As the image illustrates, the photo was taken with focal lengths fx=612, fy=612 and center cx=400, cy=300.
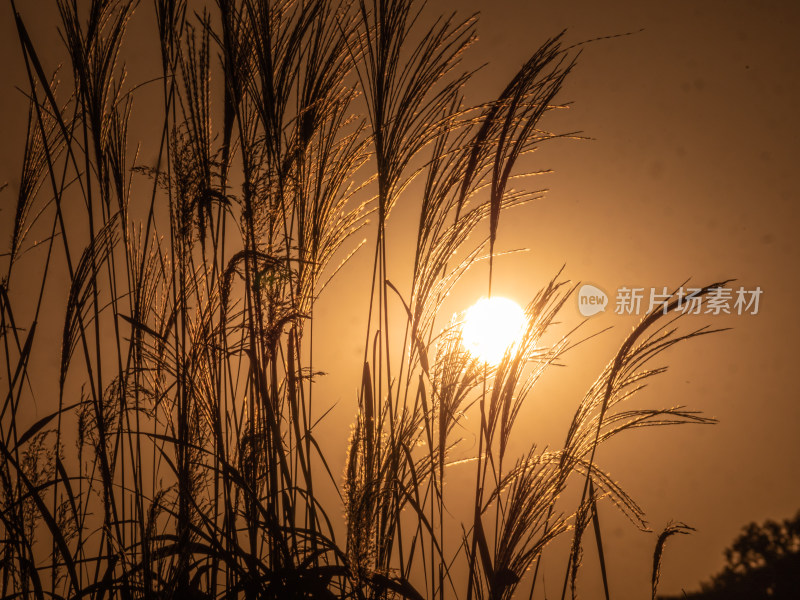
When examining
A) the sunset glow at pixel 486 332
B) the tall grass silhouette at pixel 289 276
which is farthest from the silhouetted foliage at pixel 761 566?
the sunset glow at pixel 486 332

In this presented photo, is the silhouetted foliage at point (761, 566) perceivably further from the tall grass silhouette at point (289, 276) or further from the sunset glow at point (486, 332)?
the sunset glow at point (486, 332)

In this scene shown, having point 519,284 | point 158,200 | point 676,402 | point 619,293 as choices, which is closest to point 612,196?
point 619,293

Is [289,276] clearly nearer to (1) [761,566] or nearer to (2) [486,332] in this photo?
(2) [486,332]

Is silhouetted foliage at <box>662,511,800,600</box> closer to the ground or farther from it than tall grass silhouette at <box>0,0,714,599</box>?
closer to the ground

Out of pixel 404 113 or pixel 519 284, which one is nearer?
pixel 404 113

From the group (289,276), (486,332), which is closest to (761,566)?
(486,332)

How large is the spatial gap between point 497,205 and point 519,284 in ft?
5.15

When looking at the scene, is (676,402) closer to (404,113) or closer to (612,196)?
(612,196)

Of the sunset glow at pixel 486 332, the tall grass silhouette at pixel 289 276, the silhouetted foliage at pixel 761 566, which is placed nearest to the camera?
the tall grass silhouette at pixel 289 276

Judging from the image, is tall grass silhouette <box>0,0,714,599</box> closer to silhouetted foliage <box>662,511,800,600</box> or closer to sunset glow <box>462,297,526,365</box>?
sunset glow <box>462,297,526,365</box>

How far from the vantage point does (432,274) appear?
3.29 ft

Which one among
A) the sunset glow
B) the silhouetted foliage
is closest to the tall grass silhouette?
the sunset glow

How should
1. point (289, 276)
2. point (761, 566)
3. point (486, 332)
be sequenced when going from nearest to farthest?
point (289, 276)
point (486, 332)
point (761, 566)

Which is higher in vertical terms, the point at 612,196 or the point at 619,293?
the point at 612,196
